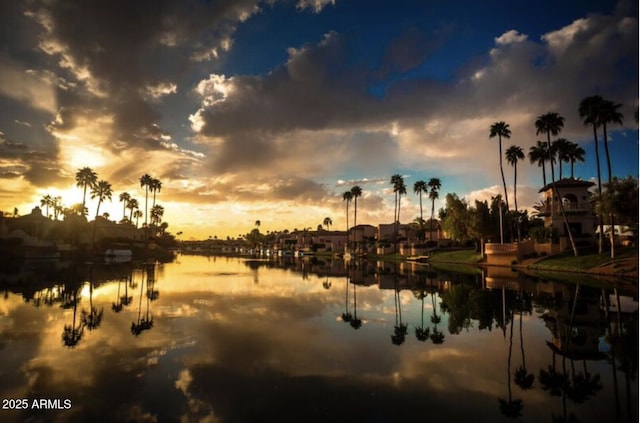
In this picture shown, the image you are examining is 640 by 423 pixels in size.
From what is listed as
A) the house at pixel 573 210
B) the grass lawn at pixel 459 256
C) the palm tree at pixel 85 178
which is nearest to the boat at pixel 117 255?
the palm tree at pixel 85 178

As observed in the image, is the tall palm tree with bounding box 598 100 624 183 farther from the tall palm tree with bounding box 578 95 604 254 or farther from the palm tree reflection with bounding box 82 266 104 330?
the palm tree reflection with bounding box 82 266 104 330

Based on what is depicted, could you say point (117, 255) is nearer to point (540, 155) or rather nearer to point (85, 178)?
point (85, 178)

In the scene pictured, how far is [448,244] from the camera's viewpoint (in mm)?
103312

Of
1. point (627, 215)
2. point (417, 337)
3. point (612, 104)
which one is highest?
point (612, 104)

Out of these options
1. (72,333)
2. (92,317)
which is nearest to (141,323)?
(72,333)

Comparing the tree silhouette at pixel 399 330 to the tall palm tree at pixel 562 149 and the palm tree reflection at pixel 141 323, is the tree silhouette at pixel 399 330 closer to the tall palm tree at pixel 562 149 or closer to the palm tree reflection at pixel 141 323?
the palm tree reflection at pixel 141 323

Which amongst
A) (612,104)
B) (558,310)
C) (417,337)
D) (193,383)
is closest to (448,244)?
(612,104)

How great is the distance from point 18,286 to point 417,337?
104 feet

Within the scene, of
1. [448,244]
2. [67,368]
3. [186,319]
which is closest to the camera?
[67,368]

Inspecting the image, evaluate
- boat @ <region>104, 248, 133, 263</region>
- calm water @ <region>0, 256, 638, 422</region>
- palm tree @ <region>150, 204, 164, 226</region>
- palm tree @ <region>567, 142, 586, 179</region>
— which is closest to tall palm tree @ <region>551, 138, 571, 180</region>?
palm tree @ <region>567, 142, 586, 179</region>

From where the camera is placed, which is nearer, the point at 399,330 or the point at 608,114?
the point at 399,330

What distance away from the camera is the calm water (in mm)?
7785

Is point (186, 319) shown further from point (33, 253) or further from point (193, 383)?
point (33, 253)

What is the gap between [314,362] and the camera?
36.1 feet
